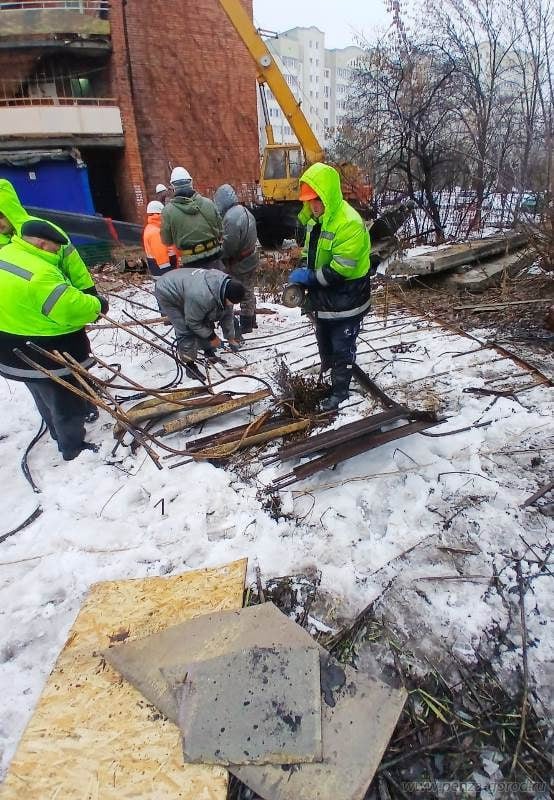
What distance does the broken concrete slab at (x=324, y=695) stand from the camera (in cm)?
162

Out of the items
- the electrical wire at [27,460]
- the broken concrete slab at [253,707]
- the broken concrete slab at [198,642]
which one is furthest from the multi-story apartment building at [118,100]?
the broken concrete slab at [253,707]

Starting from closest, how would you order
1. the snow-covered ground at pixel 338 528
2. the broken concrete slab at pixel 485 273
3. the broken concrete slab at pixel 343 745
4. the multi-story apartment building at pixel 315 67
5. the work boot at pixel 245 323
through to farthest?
the broken concrete slab at pixel 343 745 < the snow-covered ground at pixel 338 528 < the work boot at pixel 245 323 < the broken concrete slab at pixel 485 273 < the multi-story apartment building at pixel 315 67

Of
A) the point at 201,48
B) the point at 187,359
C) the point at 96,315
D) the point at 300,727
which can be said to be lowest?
the point at 300,727

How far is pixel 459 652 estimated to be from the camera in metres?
2.04

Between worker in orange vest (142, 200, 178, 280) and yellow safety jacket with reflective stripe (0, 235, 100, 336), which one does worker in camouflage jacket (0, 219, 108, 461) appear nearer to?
yellow safety jacket with reflective stripe (0, 235, 100, 336)

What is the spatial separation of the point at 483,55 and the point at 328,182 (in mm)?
13588

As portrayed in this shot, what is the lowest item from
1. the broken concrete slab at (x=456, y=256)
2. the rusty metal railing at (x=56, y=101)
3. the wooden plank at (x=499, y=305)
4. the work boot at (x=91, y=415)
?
the work boot at (x=91, y=415)

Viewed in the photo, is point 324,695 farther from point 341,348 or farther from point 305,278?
point 305,278

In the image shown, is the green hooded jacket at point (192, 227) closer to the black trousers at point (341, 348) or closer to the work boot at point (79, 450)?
the black trousers at point (341, 348)

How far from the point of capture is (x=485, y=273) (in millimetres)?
6859

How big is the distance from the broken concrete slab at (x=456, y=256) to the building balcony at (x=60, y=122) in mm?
12928

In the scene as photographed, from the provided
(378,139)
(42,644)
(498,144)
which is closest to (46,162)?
(378,139)

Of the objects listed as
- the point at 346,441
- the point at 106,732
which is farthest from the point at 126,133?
the point at 106,732

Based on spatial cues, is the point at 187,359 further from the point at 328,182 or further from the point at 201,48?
the point at 201,48
